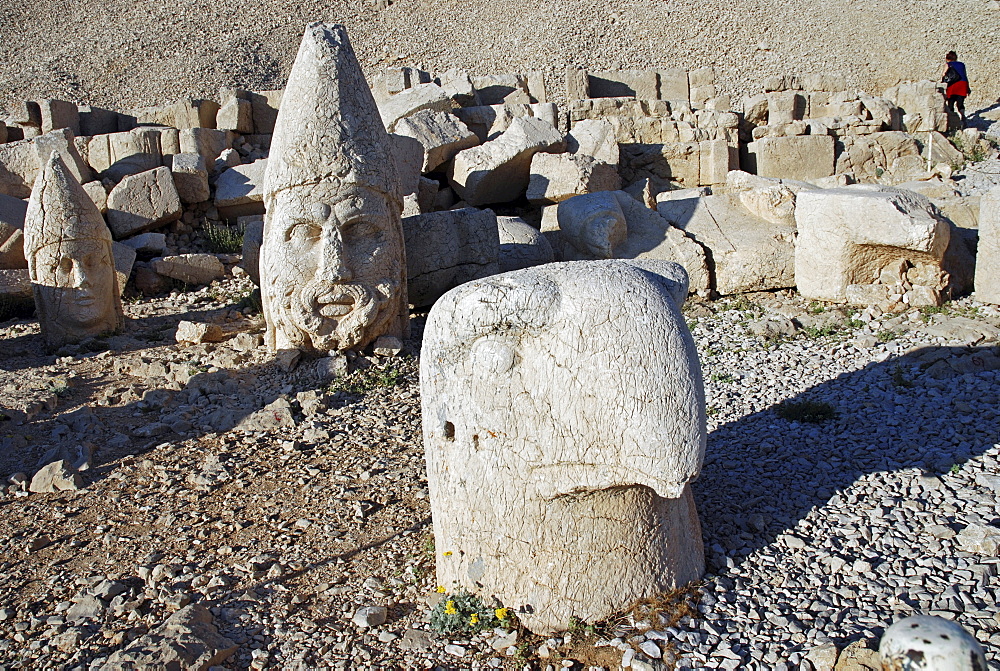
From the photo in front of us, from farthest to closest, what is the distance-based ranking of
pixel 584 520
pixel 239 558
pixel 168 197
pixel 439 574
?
pixel 168 197
pixel 239 558
pixel 439 574
pixel 584 520

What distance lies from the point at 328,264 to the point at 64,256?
2.72 meters

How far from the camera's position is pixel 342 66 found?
530 cm

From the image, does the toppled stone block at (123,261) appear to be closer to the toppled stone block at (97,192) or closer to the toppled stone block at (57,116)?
the toppled stone block at (97,192)

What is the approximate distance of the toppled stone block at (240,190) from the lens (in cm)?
979

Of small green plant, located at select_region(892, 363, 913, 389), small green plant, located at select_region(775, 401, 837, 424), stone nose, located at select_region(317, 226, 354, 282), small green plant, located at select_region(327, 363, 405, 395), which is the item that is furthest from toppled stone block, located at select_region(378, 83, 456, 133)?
small green plant, located at select_region(775, 401, 837, 424)

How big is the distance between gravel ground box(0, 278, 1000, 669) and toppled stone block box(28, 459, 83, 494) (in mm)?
82

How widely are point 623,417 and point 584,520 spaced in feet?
1.39

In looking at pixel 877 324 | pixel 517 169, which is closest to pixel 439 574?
pixel 877 324

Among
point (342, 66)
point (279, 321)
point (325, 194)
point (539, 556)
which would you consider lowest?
point (539, 556)

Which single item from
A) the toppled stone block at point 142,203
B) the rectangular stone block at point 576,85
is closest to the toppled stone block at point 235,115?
the toppled stone block at point 142,203

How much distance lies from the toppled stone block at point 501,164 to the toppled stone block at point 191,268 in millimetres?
3128

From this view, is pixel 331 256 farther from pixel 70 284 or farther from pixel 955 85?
pixel 955 85

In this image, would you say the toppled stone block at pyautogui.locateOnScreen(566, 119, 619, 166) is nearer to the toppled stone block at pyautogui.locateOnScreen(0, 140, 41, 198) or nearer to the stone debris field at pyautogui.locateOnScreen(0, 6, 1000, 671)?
the stone debris field at pyautogui.locateOnScreen(0, 6, 1000, 671)

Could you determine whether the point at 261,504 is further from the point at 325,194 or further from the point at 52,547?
the point at 325,194
